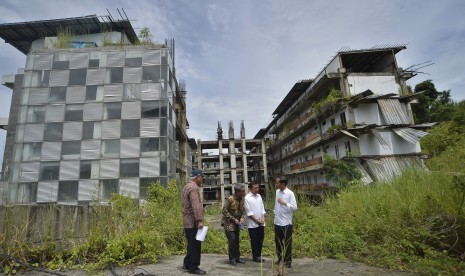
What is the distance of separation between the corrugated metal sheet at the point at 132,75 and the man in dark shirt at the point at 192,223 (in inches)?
611

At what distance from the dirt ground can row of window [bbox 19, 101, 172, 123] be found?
13547 mm

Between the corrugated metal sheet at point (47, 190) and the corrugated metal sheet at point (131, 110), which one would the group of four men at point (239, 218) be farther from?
the corrugated metal sheet at point (47, 190)

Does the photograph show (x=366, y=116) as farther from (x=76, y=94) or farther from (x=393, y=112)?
(x=76, y=94)

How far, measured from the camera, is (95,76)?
18.3 m

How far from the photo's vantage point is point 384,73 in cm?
2178

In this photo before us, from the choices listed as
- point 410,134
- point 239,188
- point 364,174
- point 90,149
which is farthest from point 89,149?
point 410,134

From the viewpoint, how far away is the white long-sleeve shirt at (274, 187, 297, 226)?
4980mm

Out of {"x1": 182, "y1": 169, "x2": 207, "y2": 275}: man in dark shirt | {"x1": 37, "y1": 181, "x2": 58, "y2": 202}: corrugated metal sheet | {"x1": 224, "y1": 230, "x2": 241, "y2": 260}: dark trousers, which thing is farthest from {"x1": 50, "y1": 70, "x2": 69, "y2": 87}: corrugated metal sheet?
{"x1": 224, "y1": 230, "x2": 241, "y2": 260}: dark trousers

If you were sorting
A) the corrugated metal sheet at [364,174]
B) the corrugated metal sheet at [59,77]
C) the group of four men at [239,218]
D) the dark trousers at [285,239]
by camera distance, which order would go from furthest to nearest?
the corrugated metal sheet at [364,174]
the corrugated metal sheet at [59,77]
the dark trousers at [285,239]
the group of four men at [239,218]

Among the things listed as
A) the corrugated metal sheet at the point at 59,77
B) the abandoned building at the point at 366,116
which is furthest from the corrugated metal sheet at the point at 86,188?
the abandoned building at the point at 366,116

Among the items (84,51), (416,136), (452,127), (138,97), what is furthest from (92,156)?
(452,127)

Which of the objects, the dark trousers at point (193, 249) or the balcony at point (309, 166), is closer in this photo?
the dark trousers at point (193, 249)

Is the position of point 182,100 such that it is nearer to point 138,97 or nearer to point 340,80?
point 138,97

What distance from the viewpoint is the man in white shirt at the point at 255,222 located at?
17.8 feet
